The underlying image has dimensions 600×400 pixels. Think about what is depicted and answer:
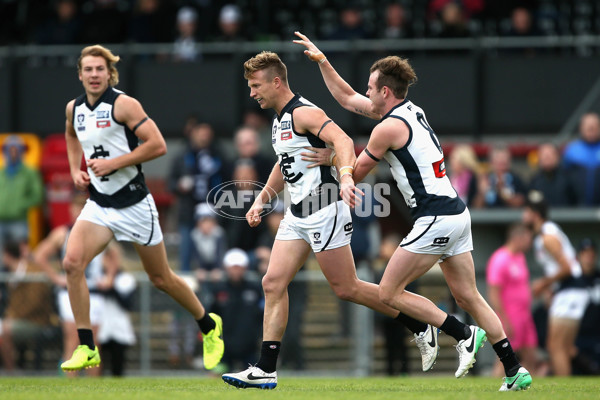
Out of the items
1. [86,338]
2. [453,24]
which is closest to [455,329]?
[86,338]

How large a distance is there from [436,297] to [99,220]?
594 centimetres

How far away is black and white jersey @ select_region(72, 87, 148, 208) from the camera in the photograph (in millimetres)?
9070

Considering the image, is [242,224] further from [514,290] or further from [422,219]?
[422,219]

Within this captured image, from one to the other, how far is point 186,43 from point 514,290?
6.93 metres

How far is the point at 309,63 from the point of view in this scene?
16.4 m

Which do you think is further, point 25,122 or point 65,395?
point 25,122

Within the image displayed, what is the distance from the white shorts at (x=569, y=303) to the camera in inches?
504

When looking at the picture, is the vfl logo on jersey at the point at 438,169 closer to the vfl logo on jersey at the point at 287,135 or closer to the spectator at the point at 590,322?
the vfl logo on jersey at the point at 287,135

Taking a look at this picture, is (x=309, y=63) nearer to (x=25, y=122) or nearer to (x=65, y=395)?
(x=25, y=122)

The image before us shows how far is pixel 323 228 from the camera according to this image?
27.5 ft

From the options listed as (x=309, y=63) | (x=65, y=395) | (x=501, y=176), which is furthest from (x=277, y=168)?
(x=309, y=63)

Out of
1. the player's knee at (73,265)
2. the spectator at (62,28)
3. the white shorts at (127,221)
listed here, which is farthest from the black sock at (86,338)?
the spectator at (62,28)

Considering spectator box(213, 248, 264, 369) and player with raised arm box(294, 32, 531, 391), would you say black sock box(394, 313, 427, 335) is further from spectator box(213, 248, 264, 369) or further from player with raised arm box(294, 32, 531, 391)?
→ spectator box(213, 248, 264, 369)

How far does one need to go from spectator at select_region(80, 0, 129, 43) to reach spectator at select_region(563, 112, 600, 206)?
7764 mm
